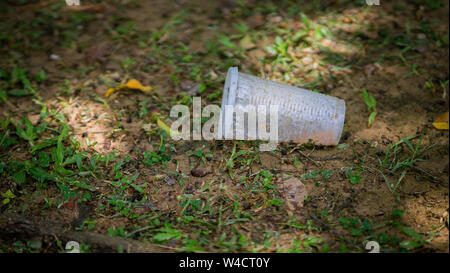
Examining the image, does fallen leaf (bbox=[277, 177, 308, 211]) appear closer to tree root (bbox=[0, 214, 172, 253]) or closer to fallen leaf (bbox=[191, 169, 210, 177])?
fallen leaf (bbox=[191, 169, 210, 177])

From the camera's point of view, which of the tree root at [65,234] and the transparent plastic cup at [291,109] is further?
the transparent plastic cup at [291,109]

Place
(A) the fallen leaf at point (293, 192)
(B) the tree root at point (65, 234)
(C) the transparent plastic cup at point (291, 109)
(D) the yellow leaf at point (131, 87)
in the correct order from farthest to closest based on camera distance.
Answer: (D) the yellow leaf at point (131, 87) → (C) the transparent plastic cup at point (291, 109) → (A) the fallen leaf at point (293, 192) → (B) the tree root at point (65, 234)

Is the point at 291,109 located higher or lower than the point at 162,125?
higher

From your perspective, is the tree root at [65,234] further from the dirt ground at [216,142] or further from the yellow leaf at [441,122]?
the yellow leaf at [441,122]

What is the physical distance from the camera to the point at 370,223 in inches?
104

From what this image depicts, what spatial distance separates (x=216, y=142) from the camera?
3359 millimetres

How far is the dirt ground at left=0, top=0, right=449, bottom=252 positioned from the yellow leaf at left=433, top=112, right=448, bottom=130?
0.23 feet

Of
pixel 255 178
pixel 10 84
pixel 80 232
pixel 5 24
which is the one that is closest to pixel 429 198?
pixel 255 178

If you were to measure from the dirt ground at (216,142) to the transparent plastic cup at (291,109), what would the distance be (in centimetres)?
15

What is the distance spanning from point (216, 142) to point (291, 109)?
71cm

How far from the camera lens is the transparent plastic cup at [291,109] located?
3.08 metres

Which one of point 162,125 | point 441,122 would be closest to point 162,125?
point 162,125

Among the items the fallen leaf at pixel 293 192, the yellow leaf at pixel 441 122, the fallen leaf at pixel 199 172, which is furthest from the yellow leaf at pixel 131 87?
the yellow leaf at pixel 441 122

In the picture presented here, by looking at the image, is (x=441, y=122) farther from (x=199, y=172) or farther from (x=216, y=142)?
(x=199, y=172)
